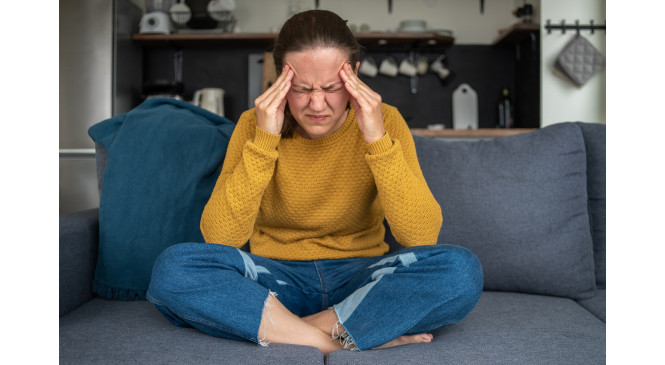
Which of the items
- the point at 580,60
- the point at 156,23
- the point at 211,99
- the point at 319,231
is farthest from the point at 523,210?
the point at 156,23

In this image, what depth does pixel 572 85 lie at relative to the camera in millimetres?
3678

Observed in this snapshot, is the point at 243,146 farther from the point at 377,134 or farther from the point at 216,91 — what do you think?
the point at 216,91

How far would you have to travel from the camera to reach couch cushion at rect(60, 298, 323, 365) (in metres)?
1.01

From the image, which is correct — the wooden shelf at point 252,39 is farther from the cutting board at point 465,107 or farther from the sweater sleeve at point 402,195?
the sweater sleeve at point 402,195

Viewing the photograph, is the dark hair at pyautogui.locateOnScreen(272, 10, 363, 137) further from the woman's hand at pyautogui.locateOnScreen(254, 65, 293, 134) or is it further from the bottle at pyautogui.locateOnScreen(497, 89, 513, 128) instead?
the bottle at pyautogui.locateOnScreen(497, 89, 513, 128)

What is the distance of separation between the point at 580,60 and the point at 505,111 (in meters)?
0.70

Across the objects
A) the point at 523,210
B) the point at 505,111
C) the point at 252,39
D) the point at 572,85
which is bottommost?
the point at 523,210

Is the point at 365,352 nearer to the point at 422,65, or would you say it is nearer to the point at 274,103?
the point at 274,103

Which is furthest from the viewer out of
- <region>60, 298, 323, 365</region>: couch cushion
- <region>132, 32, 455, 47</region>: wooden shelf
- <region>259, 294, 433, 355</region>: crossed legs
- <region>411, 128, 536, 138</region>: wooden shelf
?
<region>132, 32, 455, 47</region>: wooden shelf

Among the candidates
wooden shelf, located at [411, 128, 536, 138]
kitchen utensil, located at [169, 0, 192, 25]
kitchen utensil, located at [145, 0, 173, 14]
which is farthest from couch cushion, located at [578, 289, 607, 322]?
kitchen utensil, located at [145, 0, 173, 14]

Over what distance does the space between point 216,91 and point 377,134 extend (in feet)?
9.72
